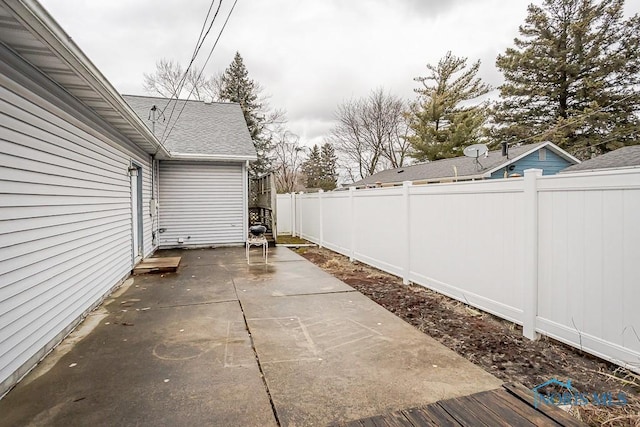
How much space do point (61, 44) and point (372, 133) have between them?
2201cm

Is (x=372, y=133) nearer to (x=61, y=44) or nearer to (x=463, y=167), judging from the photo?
(x=463, y=167)

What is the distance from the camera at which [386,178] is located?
16.5m

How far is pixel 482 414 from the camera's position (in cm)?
192

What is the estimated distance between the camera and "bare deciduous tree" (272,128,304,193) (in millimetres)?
25719

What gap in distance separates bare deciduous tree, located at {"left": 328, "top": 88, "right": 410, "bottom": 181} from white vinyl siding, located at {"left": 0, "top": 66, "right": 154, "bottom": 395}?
19197mm

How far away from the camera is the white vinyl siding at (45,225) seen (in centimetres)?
241

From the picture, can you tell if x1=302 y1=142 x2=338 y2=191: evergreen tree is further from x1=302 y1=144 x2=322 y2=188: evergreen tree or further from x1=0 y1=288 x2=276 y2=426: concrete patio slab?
x1=0 y1=288 x2=276 y2=426: concrete patio slab

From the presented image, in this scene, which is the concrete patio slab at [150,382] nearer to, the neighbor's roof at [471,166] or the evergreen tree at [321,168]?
the neighbor's roof at [471,166]

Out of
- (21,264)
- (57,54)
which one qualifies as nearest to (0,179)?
(21,264)

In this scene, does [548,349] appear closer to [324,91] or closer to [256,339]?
[256,339]

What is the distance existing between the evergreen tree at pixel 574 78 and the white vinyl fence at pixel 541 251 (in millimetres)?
14973

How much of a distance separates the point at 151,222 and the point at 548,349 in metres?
7.93

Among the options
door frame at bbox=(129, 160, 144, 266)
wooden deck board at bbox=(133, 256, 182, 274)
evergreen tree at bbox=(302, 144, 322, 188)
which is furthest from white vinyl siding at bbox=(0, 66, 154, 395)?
evergreen tree at bbox=(302, 144, 322, 188)

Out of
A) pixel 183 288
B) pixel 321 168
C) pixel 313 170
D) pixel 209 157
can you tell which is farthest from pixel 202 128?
pixel 321 168
